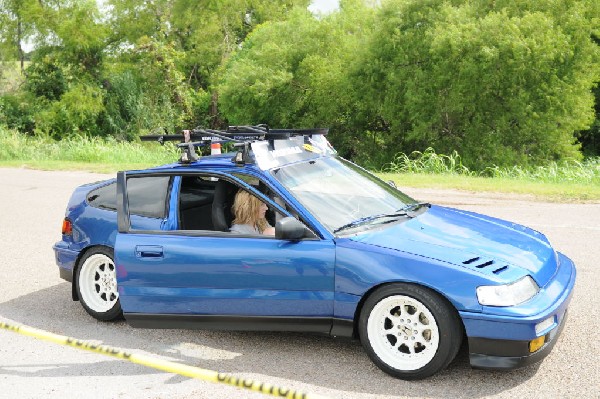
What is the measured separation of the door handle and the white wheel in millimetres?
1709

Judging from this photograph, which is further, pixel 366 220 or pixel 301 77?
pixel 301 77

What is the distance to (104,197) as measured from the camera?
7.08m

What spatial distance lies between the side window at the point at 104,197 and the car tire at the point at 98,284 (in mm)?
403

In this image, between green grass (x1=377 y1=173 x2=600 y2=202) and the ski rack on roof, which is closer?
the ski rack on roof

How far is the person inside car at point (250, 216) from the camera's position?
5945mm

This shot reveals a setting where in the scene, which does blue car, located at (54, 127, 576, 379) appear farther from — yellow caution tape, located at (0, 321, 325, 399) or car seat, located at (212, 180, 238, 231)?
yellow caution tape, located at (0, 321, 325, 399)

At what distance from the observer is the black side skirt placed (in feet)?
17.7

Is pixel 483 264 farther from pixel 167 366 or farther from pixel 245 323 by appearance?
pixel 167 366

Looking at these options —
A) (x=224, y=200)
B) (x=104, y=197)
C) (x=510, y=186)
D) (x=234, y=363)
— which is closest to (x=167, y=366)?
(x=234, y=363)

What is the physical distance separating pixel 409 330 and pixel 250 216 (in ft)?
5.22

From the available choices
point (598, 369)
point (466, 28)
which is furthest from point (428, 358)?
point (466, 28)

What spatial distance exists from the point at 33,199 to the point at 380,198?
10.8m

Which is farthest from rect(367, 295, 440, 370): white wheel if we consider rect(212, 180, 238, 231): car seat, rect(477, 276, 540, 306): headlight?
rect(212, 180, 238, 231): car seat

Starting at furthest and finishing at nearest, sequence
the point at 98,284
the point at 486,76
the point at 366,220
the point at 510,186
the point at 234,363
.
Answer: the point at 486,76
the point at 510,186
the point at 98,284
the point at 366,220
the point at 234,363
